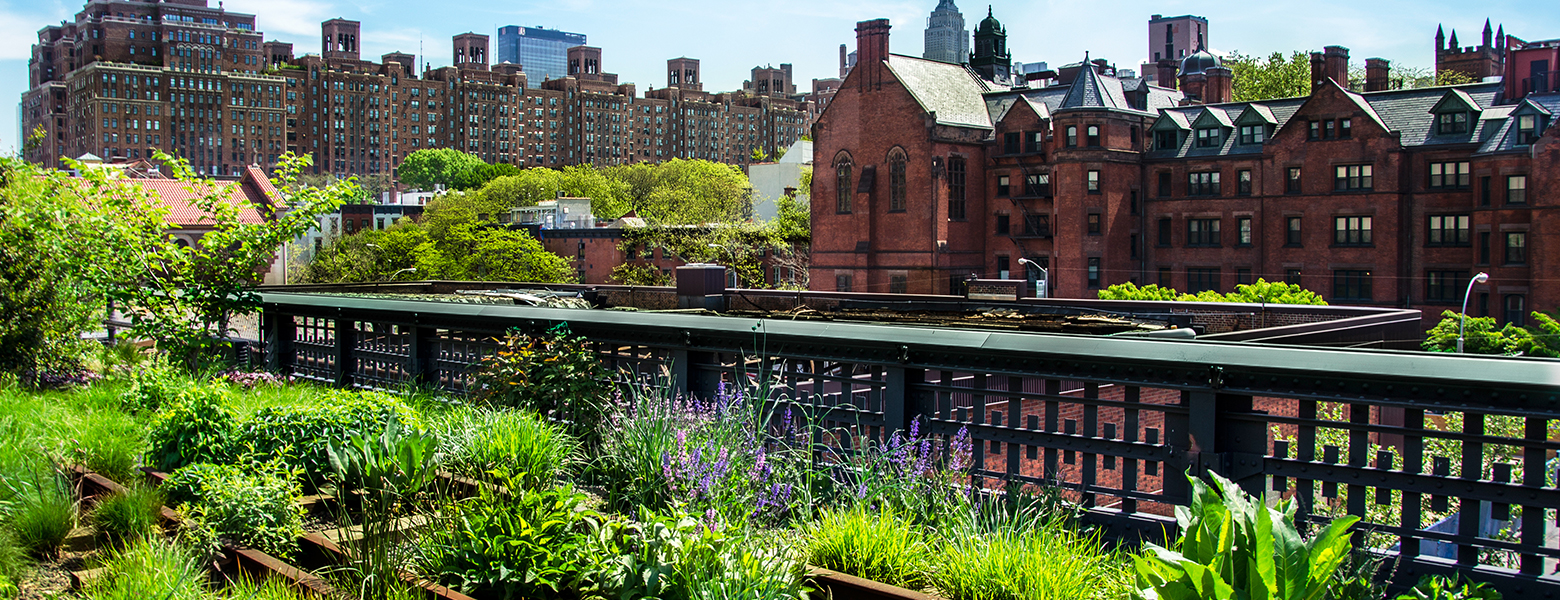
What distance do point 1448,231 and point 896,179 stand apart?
29606 millimetres

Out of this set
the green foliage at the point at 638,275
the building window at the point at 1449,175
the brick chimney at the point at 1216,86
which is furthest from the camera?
the green foliage at the point at 638,275

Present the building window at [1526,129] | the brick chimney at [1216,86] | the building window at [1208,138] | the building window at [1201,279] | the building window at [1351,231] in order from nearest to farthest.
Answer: the building window at [1526,129], the building window at [1351,231], the building window at [1201,279], the building window at [1208,138], the brick chimney at [1216,86]

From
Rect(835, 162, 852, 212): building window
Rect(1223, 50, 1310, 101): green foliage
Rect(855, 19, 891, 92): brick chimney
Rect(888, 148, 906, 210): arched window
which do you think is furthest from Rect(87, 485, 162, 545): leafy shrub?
Rect(1223, 50, 1310, 101): green foliage

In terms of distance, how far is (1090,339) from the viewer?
5.59 metres

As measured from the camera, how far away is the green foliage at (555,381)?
7566 mm

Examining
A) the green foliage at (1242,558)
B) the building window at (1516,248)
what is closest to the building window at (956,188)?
the building window at (1516,248)

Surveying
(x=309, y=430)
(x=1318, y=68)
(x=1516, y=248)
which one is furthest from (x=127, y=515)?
(x=1318, y=68)

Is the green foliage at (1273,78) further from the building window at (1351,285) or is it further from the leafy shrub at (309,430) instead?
the leafy shrub at (309,430)

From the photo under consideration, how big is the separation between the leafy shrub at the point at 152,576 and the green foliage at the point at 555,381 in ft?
7.95

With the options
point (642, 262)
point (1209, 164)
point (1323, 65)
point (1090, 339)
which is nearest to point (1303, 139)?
point (1209, 164)

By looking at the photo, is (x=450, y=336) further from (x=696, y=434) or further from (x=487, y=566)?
(x=487, y=566)

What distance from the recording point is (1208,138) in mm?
64188

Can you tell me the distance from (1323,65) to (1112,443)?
71162mm

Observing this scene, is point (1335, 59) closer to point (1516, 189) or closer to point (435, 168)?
point (1516, 189)
